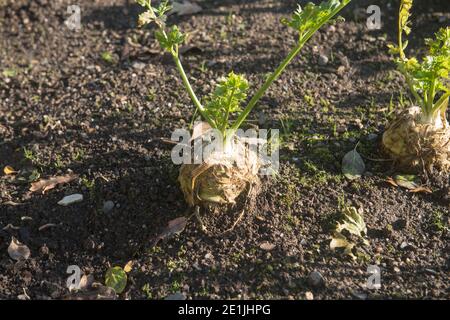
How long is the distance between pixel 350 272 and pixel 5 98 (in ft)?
8.07

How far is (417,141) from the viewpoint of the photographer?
128 inches

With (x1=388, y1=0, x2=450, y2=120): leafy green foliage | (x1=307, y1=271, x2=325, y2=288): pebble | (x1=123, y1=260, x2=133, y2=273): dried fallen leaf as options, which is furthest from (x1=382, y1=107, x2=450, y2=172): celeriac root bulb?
(x1=123, y1=260, x2=133, y2=273): dried fallen leaf

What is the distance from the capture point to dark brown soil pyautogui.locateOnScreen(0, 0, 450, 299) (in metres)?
2.99

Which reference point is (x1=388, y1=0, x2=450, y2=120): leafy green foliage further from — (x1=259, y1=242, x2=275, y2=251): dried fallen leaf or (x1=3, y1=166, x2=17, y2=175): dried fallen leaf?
(x1=3, y1=166, x2=17, y2=175): dried fallen leaf

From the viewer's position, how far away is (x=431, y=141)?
3.25 m

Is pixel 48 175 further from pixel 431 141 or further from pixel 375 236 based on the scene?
pixel 431 141

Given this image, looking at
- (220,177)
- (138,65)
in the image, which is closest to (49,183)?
(220,177)

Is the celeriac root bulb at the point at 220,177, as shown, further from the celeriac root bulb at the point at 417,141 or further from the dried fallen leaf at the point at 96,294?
the celeriac root bulb at the point at 417,141

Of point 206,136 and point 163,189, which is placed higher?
point 206,136

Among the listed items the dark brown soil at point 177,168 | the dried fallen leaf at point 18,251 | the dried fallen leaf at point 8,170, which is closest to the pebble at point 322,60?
the dark brown soil at point 177,168

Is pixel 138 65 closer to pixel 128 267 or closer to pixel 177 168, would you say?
pixel 177 168

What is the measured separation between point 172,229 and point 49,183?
78 centimetres

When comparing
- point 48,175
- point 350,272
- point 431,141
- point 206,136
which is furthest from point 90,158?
point 431,141
